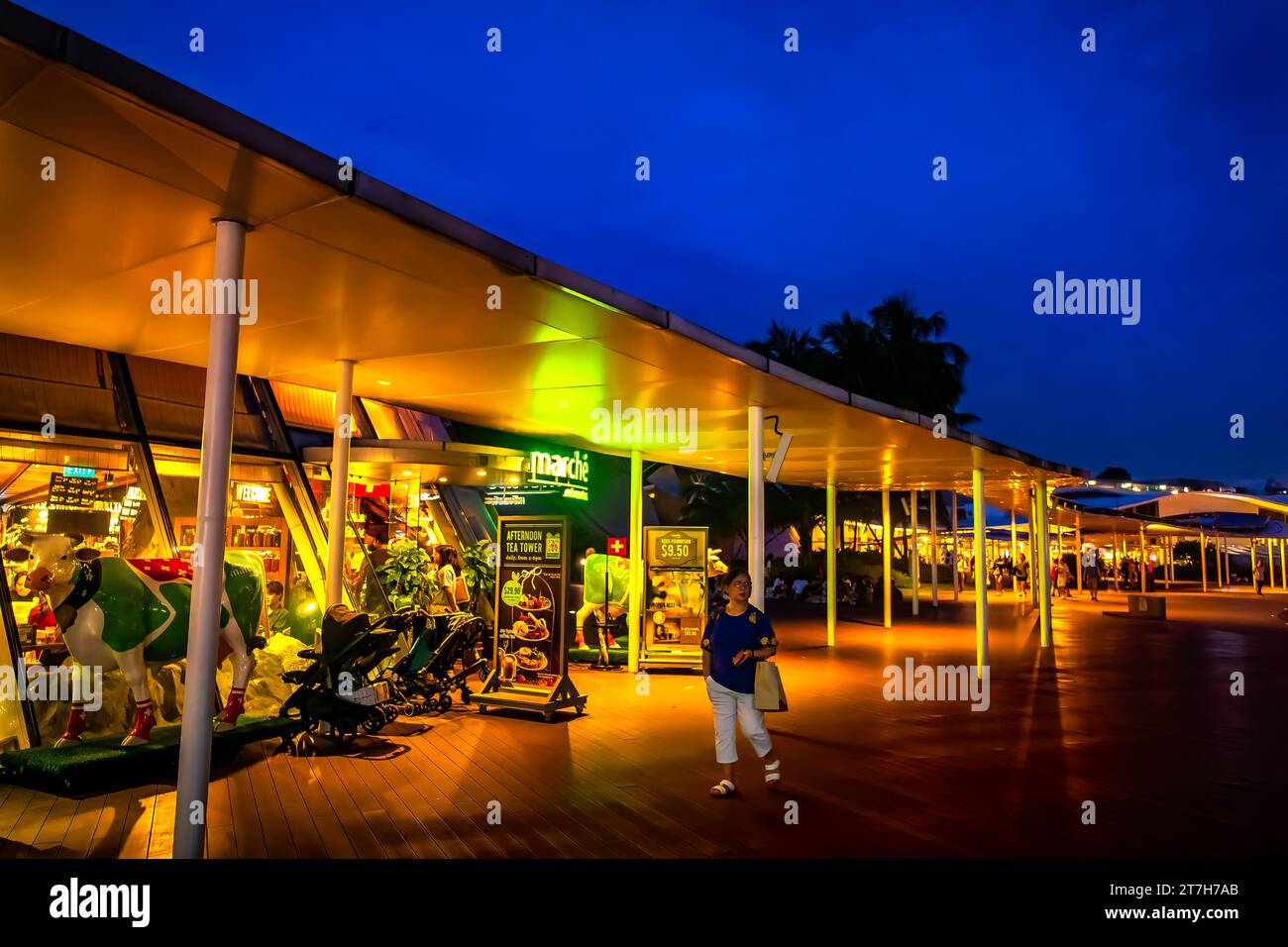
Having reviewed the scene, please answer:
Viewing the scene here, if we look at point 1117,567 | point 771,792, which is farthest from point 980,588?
point 1117,567

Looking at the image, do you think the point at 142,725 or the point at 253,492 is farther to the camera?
the point at 253,492

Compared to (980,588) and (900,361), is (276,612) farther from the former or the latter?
(900,361)

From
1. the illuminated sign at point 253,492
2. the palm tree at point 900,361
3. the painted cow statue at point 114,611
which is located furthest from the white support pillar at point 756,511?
the palm tree at point 900,361

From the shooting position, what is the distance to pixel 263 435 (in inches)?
414

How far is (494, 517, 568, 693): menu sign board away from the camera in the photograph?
8.89 meters

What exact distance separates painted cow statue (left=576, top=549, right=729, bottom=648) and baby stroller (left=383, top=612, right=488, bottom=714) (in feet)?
12.1

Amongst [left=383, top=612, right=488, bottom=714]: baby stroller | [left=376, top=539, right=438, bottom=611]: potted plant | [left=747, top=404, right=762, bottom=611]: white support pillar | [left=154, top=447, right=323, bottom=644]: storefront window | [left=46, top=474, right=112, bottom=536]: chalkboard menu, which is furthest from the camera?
[left=376, top=539, right=438, bottom=611]: potted plant

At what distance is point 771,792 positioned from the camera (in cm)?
587

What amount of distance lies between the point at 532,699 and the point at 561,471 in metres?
4.67

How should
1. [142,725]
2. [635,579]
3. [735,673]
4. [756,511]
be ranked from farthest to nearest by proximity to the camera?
[635,579] < [756,511] < [142,725] < [735,673]

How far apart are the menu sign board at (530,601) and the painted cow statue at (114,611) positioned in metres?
2.99

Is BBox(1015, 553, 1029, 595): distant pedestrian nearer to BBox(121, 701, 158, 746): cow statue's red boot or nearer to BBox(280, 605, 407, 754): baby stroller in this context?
BBox(280, 605, 407, 754): baby stroller

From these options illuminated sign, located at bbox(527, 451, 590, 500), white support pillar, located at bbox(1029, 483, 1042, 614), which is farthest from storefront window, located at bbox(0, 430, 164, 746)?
white support pillar, located at bbox(1029, 483, 1042, 614)
